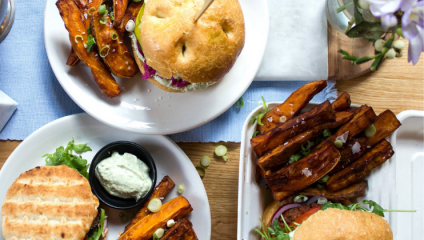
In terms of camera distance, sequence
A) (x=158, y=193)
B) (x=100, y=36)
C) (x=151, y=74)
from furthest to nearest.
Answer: (x=158, y=193) < (x=151, y=74) < (x=100, y=36)

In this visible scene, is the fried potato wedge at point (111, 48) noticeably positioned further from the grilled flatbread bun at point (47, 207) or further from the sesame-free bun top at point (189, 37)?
the grilled flatbread bun at point (47, 207)

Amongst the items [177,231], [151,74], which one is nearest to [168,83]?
[151,74]

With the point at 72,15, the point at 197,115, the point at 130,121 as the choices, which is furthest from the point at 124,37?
the point at 197,115

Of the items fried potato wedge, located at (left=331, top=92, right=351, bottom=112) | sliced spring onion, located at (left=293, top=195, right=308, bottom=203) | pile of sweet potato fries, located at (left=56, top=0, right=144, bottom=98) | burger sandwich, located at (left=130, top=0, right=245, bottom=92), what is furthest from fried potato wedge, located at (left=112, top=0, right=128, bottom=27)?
sliced spring onion, located at (left=293, top=195, right=308, bottom=203)

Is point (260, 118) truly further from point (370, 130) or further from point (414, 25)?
point (414, 25)

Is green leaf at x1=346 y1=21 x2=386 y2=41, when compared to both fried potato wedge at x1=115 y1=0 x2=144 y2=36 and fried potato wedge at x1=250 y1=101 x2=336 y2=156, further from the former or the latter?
fried potato wedge at x1=115 y1=0 x2=144 y2=36

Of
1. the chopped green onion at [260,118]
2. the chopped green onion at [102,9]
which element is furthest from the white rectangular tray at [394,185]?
the chopped green onion at [102,9]
